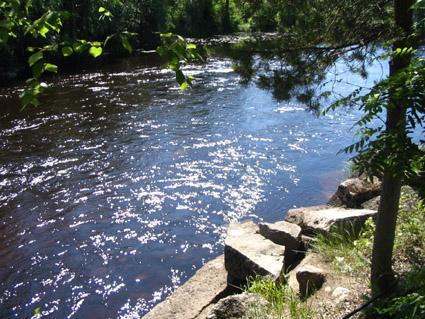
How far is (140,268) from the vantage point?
715 cm

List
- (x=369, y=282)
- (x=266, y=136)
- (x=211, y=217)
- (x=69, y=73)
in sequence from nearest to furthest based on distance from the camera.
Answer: (x=369, y=282) < (x=211, y=217) < (x=266, y=136) < (x=69, y=73)

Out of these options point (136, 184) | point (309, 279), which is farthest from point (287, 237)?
point (136, 184)

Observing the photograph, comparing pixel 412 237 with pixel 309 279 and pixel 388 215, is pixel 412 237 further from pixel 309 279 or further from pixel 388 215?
pixel 309 279

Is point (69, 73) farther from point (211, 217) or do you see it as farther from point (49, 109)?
point (211, 217)

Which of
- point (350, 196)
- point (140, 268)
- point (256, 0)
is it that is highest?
point (256, 0)

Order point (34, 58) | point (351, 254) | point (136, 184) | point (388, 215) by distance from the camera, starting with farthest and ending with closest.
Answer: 1. point (136, 184)
2. point (351, 254)
3. point (388, 215)
4. point (34, 58)

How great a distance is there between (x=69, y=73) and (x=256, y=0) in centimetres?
1880

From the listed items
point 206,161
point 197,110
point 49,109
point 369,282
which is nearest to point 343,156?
point 206,161

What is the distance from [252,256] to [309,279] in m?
1.01

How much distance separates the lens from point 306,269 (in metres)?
5.05

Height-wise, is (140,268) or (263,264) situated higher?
(263,264)

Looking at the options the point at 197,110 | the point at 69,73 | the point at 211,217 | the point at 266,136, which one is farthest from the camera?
the point at 69,73

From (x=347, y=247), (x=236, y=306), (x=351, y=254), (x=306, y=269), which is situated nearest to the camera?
(x=236, y=306)

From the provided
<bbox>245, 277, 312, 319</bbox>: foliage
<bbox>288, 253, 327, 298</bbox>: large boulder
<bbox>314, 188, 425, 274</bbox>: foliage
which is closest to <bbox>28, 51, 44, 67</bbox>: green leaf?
<bbox>245, 277, 312, 319</bbox>: foliage
